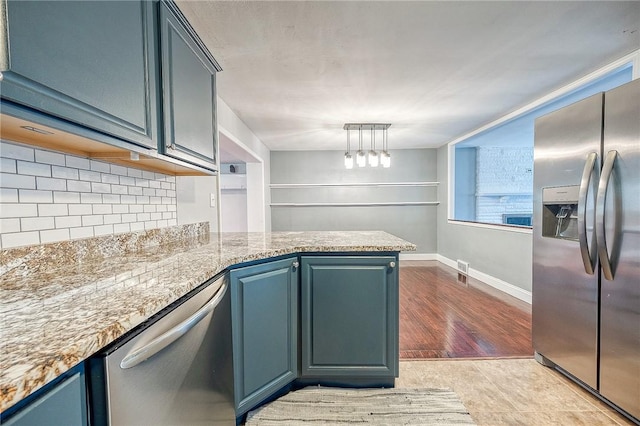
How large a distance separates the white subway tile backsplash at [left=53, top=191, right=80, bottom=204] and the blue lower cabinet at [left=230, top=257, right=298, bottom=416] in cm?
76

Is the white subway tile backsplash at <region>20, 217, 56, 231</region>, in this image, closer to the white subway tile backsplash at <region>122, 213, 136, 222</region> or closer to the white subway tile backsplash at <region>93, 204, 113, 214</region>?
the white subway tile backsplash at <region>93, 204, 113, 214</region>

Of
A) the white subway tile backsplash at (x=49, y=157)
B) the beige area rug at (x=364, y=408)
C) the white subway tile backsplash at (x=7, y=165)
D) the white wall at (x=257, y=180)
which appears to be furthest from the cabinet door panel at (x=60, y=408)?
the white wall at (x=257, y=180)

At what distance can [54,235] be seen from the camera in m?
1.17

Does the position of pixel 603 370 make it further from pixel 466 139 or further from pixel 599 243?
pixel 466 139

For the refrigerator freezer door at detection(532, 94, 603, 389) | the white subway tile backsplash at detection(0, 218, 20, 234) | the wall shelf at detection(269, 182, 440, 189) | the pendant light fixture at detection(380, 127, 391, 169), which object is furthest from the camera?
the wall shelf at detection(269, 182, 440, 189)

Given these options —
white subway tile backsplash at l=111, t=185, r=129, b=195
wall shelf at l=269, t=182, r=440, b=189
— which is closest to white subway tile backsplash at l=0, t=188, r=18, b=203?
white subway tile backsplash at l=111, t=185, r=129, b=195

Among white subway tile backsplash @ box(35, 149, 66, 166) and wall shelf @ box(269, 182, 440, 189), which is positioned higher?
wall shelf @ box(269, 182, 440, 189)

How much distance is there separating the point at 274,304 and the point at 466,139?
4370mm

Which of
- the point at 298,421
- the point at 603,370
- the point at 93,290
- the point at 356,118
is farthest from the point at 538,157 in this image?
the point at 93,290

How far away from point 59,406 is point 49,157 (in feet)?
3.55

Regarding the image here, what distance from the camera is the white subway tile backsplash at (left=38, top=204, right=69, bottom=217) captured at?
1.12 m

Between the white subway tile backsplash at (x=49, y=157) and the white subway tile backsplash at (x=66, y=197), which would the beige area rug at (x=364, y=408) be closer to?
the white subway tile backsplash at (x=66, y=197)

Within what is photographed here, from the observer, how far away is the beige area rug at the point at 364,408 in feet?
5.09

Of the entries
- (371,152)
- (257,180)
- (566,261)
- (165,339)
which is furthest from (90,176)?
(257,180)
